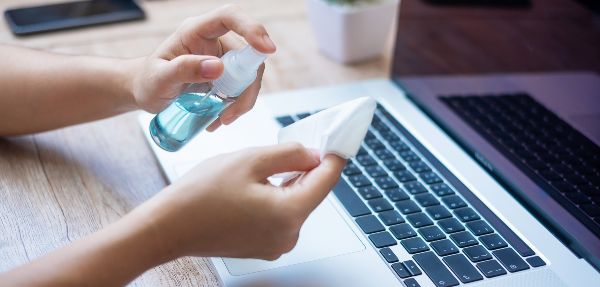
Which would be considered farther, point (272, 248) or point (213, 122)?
point (213, 122)

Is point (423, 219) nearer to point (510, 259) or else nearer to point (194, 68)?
point (510, 259)

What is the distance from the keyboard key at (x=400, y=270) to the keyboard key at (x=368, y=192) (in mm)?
105

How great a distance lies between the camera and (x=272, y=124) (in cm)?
80

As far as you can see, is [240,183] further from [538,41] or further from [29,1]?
[29,1]

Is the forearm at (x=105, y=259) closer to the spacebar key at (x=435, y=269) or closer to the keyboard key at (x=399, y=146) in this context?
the spacebar key at (x=435, y=269)

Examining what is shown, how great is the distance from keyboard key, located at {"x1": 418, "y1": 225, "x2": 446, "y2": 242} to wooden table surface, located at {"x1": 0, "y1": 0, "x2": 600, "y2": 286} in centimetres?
19

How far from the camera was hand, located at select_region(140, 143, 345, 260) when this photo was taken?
1.61ft

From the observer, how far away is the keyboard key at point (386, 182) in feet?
2.30

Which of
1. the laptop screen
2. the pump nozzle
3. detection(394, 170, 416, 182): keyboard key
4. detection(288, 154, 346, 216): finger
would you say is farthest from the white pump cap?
the laptop screen

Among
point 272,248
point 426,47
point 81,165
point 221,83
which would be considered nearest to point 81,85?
point 81,165

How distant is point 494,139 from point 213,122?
1.05 ft

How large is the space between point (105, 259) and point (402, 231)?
0.90 ft

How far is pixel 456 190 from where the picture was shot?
27.7 inches

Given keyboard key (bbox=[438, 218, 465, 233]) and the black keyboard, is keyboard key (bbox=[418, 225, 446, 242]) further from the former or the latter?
the black keyboard
